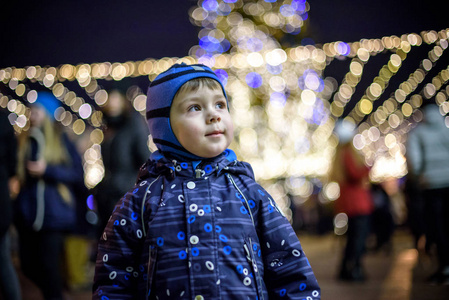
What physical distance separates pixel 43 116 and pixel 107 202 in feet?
2.97

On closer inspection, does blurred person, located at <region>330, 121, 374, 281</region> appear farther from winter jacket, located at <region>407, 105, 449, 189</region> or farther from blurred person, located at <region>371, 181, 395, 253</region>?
blurred person, located at <region>371, 181, 395, 253</region>

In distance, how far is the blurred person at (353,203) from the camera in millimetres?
6379

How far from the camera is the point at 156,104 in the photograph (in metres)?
1.98

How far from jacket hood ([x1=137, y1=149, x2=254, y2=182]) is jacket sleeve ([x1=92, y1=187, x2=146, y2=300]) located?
18 centimetres

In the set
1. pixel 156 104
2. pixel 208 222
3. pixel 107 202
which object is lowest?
pixel 208 222

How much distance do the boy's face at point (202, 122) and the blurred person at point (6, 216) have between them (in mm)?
2086

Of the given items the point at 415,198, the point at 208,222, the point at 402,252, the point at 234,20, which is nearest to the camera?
the point at 208,222

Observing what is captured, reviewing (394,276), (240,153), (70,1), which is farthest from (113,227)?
(240,153)

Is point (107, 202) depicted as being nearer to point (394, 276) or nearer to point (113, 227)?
point (113, 227)

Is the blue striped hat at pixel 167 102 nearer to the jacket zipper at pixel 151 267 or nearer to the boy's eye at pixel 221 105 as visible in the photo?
the boy's eye at pixel 221 105

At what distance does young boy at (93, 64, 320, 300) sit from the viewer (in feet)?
5.59

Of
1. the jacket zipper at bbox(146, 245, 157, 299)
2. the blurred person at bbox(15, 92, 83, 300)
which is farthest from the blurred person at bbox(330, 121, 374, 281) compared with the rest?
the jacket zipper at bbox(146, 245, 157, 299)

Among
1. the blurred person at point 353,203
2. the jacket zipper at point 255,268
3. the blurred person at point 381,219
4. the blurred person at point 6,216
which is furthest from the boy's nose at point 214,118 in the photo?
the blurred person at point 381,219

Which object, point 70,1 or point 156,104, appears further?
point 70,1
